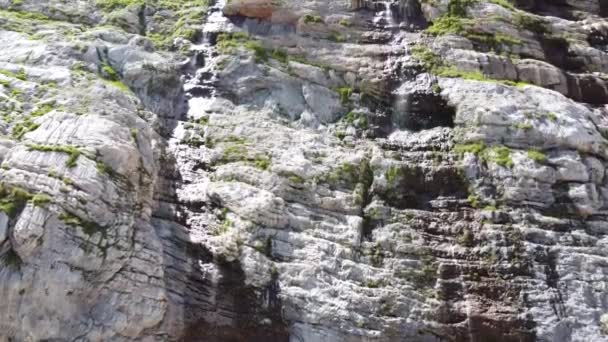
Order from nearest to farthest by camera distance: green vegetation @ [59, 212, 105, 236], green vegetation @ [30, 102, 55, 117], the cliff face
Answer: green vegetation @ [59, 212, 105, 236], the cliff face, green vegetation @ [30, 102, 55, 117]

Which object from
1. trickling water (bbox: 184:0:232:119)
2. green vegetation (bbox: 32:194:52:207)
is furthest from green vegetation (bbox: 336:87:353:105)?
green vegetation (bbox: 32:194:52:207)

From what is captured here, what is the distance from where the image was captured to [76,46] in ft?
47.6

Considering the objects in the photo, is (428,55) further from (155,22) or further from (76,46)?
(76,46)

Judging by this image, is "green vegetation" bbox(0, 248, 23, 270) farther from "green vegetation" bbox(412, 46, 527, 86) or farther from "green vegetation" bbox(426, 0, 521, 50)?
"green vegetation" bbox(426, 0, 521, 50)

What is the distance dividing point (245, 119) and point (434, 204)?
500 centimetres

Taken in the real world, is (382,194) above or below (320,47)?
below

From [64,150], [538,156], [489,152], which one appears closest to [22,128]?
[64,150]

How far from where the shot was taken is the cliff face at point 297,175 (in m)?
10.5

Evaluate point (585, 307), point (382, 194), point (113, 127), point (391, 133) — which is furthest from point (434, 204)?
point (113, 127)

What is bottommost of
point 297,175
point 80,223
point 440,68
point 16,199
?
point 297,175

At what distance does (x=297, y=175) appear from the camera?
13.1m

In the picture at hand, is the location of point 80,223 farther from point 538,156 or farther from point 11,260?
point 538,156

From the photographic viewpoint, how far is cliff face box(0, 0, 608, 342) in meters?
10.5

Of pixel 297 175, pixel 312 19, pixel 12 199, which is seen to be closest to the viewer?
pixel 12 199
